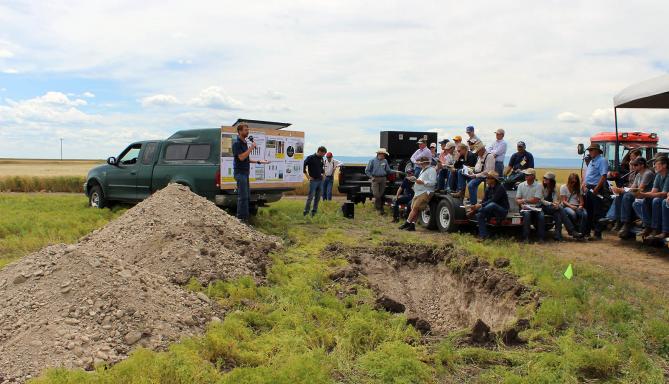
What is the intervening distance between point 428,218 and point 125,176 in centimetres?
→ 768

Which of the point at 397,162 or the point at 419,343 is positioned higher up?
the point at 397,162

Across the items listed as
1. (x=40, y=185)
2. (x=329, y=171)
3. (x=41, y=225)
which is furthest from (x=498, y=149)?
(x=40, y=185)

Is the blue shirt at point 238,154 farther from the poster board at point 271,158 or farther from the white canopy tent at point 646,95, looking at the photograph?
the white canopy tent at point 646,95

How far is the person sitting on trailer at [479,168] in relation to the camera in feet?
38.9

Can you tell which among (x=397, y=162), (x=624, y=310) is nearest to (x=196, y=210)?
(x=624, y=310)

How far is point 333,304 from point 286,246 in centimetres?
376

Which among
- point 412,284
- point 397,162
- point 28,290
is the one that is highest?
point 397,162

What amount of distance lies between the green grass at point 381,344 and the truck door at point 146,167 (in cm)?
710

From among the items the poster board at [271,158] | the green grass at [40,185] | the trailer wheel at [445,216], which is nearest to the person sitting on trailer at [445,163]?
the trailer wheel at [445,216]

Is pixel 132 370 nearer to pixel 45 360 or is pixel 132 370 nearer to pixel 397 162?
pixel 45 360

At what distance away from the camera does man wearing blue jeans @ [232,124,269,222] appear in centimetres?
1090

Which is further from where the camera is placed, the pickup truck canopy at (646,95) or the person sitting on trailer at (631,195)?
the person sitting on trailer at (631,195)

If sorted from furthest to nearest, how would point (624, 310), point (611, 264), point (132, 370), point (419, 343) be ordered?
point (611, 264) → point (624, 310) → point (419, 343) → point (132, 370)

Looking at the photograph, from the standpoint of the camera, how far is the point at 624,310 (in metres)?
6.15
